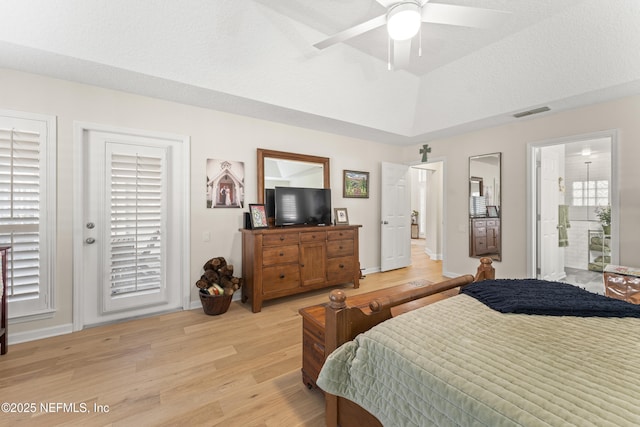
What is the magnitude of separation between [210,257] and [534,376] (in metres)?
3.25

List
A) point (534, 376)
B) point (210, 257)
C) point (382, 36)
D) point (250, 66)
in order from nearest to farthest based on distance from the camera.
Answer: point (534, 376) → point (250, 66) → point (382, 36) → point (210, 257)

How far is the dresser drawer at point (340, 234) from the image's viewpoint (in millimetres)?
3822

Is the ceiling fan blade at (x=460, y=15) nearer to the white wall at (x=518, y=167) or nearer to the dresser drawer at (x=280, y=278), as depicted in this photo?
the white wall at (x=518, y=167)

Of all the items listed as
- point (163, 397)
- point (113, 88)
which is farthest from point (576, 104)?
point (113, 88)

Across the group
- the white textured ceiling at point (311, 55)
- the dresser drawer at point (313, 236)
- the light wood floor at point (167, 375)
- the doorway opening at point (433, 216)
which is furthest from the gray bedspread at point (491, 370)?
the doorway opening at point (433, 216)

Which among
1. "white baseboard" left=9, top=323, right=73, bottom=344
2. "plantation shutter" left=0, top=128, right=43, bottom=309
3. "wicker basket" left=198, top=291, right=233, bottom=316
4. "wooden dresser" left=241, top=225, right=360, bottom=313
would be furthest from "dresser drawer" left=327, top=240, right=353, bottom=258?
"plantation shutter" left=0, top=128, right=43, bottom=309

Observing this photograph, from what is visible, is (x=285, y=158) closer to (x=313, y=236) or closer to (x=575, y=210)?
(x=313, y=236)

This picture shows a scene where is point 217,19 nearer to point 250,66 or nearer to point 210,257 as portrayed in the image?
point 250,66

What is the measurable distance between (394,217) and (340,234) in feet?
5.48

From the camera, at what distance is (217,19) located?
7.98ft

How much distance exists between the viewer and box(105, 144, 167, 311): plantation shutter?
286 centimetres

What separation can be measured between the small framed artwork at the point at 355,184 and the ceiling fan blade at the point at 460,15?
2.70m

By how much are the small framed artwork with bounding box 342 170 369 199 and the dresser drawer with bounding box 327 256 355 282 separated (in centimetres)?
117

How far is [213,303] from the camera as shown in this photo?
3020 millimetres
